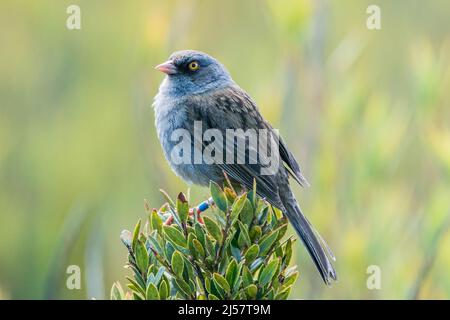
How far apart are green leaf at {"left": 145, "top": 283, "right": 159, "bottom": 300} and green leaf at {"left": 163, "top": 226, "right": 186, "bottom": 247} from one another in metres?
0.12

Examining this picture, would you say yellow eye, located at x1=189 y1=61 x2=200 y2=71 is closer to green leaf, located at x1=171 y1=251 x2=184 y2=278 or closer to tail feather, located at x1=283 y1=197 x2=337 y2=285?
tail feather, located at x1=283 y1=197 x2=337 y2=285

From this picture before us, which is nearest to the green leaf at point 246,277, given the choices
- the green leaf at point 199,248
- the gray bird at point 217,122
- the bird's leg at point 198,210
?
the green leaf at point 199,248

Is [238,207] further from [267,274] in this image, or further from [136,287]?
[136,287]

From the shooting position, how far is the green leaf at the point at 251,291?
193 centimetres

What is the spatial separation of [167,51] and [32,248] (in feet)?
4.01

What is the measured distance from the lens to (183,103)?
3.54 meters

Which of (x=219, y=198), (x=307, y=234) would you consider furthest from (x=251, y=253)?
(x=307, y=234)

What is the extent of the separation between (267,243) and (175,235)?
22 centimetres

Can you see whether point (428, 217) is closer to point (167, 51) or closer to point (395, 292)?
point (395, 292)

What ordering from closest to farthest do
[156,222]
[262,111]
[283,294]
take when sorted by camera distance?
[283,294], [156,222], [262,111]

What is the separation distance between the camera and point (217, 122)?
3336 millimetres

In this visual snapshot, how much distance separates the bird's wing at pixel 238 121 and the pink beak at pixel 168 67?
0.19 m

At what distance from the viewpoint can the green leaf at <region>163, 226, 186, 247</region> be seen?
2000mm

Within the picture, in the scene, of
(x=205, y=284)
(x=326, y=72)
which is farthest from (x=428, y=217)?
(x=205, y=284)
